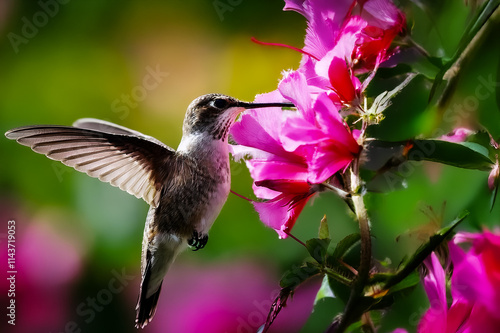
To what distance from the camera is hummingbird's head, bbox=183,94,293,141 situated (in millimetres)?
471

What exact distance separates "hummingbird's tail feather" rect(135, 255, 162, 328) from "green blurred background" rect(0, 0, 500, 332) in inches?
3.6

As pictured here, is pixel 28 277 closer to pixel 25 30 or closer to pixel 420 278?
pixel 25 30

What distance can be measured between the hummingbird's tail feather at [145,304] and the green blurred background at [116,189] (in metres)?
0.09

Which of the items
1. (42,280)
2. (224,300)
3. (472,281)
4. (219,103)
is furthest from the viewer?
(42,280)

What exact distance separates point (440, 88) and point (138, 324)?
13.7 inches

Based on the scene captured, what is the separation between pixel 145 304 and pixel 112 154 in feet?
0.48

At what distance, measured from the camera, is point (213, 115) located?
49 cm

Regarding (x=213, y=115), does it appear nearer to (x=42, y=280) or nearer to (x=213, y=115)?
(x=213, y=115)

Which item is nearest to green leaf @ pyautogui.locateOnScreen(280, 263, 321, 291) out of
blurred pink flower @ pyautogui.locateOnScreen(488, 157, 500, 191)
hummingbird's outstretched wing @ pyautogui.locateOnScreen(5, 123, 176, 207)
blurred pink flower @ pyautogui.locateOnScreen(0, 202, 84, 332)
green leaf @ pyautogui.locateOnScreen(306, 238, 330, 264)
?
green leaf @ pyautogui.locateOnScreen(306, 238, 330, 264)

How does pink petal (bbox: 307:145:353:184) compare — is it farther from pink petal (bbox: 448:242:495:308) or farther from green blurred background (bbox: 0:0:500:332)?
green blurred background (bbox: 0:0:500:332)

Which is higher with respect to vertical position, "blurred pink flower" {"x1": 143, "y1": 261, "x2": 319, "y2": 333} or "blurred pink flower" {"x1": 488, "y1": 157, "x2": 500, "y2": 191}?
"blurred pink flower" {"x1": 488, "y1": 157, "x2": 500, "y2": 191}

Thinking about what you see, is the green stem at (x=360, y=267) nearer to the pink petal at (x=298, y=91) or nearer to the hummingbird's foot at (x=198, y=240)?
Result: the pink petal at (x=298, y=91)

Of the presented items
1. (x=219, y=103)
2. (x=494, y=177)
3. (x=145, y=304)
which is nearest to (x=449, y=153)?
(x=494, y=177)

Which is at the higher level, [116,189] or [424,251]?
[424,251]
